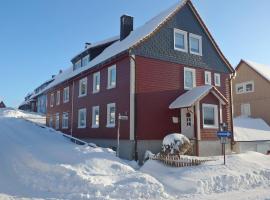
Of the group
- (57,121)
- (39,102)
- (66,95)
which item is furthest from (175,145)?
(39,102)

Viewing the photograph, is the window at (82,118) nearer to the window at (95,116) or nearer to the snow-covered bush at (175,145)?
the window at (95,116)

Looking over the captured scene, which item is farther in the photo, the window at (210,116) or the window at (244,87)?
the window at (244,87)

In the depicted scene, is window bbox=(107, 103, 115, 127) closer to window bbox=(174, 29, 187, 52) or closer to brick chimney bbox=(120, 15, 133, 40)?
window bbox=(174, 29, 187, 52)

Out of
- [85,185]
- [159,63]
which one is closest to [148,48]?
[159,63]

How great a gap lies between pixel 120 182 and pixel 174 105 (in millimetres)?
9479

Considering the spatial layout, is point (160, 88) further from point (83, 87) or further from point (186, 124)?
point (83, 87)

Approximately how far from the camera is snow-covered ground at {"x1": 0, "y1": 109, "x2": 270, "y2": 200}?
1066 centimetres

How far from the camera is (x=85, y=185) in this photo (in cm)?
1103

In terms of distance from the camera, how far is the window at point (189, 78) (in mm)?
22078

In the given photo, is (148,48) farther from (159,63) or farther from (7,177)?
(7,177)

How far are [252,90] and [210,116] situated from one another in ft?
57.0

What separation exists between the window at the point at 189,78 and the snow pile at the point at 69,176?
28.3ft

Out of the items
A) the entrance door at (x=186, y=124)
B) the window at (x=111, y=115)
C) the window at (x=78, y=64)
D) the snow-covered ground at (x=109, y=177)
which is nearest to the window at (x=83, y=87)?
the window at (x=78, y=64)

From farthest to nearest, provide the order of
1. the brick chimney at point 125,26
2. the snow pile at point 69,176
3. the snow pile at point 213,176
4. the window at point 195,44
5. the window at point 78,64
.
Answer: the window at point 78,64 → the brick chimney at point 125,26 → the window at point 195,44 → the snow pile at point 213,176 → the snow pile at point 69,176
